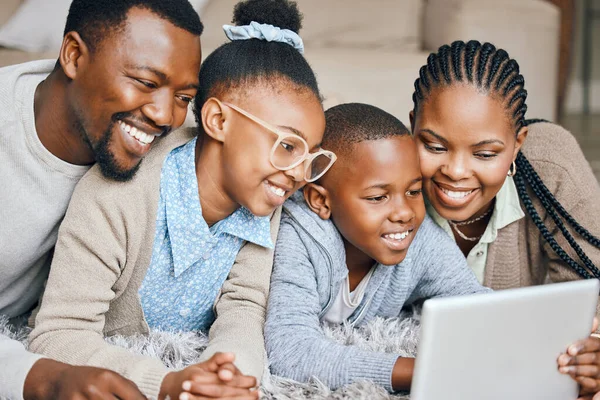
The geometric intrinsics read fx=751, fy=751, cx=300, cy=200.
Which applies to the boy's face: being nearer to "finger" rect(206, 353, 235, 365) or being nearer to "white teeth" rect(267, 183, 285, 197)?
"white teeth" rect(267, 183, 285, 197)

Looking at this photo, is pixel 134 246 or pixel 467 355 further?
pixel 134 246

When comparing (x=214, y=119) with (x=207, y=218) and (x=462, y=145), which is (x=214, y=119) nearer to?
(x=207, y=218)

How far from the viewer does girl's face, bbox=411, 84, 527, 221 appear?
1438 mm

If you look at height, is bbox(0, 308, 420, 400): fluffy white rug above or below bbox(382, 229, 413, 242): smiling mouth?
below

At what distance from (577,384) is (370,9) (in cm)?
207

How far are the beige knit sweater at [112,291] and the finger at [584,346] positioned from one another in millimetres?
484

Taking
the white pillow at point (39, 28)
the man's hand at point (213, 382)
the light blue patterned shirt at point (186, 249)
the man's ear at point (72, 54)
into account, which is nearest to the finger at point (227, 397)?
the man's hand at point (213, 382)

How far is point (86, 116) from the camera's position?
1.27m

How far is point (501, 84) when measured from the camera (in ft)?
4.80

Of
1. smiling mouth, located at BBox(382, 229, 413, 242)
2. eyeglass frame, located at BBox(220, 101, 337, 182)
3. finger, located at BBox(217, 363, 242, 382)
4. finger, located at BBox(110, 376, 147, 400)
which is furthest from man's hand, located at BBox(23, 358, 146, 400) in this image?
smiling mouth, located at BBox(382, 229, 413, 242)

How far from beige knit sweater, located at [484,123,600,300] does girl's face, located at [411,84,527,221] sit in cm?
15

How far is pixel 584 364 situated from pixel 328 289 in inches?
19.2

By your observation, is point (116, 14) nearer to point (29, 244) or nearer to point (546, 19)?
point (29, 244)

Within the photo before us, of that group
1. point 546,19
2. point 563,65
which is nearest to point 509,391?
point 546,19
